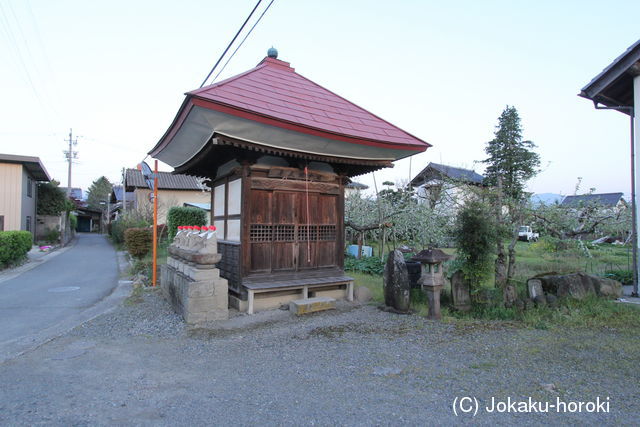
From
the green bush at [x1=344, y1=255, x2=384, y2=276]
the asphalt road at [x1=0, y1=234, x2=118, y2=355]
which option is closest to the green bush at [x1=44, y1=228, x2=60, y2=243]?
the asphalt road at [x1=0, y1=234, x2=118, y2=355]

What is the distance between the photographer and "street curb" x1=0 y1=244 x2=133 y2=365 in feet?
16.3

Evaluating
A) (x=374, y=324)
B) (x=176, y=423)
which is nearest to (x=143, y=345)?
(x=176, y=423)

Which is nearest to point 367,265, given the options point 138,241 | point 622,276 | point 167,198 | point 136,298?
point 622,276

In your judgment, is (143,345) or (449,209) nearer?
(143,345)

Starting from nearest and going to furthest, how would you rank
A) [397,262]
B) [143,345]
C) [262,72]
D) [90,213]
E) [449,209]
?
[143,345]
[397,262]
[262,72]
[449,209]
[90,213]

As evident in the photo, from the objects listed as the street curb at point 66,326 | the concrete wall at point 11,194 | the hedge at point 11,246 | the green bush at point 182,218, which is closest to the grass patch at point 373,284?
the street curb at point 66,326

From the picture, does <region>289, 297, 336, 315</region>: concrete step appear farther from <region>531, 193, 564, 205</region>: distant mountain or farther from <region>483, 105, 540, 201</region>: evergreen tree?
<region>483, 105, 540, 201</region>: evergreen tree

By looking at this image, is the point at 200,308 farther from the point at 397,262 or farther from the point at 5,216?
the point at 5,216

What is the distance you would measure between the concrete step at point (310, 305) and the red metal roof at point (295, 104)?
305cm

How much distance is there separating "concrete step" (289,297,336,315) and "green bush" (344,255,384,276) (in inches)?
219

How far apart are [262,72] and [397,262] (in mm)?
4672

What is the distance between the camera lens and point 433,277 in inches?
250

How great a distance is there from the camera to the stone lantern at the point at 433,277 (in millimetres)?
6301

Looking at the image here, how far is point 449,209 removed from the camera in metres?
10.9
